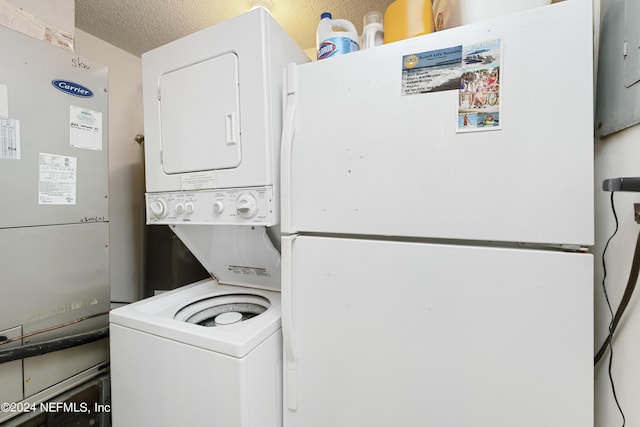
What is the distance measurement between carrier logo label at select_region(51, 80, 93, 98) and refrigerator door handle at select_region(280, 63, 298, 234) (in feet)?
4.34

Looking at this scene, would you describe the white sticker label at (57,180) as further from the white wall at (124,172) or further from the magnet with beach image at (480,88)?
the magnet with beach image at (480,88)

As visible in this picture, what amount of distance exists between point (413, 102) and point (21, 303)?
2088mm

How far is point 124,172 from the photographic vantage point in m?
2.65

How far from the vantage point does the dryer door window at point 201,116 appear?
129 centimetres

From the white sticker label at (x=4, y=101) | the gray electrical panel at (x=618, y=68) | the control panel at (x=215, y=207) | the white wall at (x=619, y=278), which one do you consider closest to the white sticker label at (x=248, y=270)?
the control panel at (x=215, y=207)

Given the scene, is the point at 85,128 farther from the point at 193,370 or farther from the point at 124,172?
the point at 193,370

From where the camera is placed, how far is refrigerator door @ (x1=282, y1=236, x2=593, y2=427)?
0.83 m

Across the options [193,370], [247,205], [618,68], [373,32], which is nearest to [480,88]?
[618,68]

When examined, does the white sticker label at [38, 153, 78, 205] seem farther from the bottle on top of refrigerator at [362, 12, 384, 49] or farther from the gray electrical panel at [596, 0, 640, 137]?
the gray electrical panel at [596, 0, 640, 137]

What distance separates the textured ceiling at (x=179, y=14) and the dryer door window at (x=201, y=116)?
0.98 metres

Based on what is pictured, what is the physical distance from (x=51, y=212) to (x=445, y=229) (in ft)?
6.52

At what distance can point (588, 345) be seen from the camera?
31.5 inches

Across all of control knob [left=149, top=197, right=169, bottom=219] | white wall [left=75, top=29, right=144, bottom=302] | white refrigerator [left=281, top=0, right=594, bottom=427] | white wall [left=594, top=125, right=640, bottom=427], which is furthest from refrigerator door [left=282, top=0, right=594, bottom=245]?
white wall [left=75, top=29, right=144, bottom=302]

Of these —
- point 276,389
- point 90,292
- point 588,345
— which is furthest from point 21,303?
point 588,345
